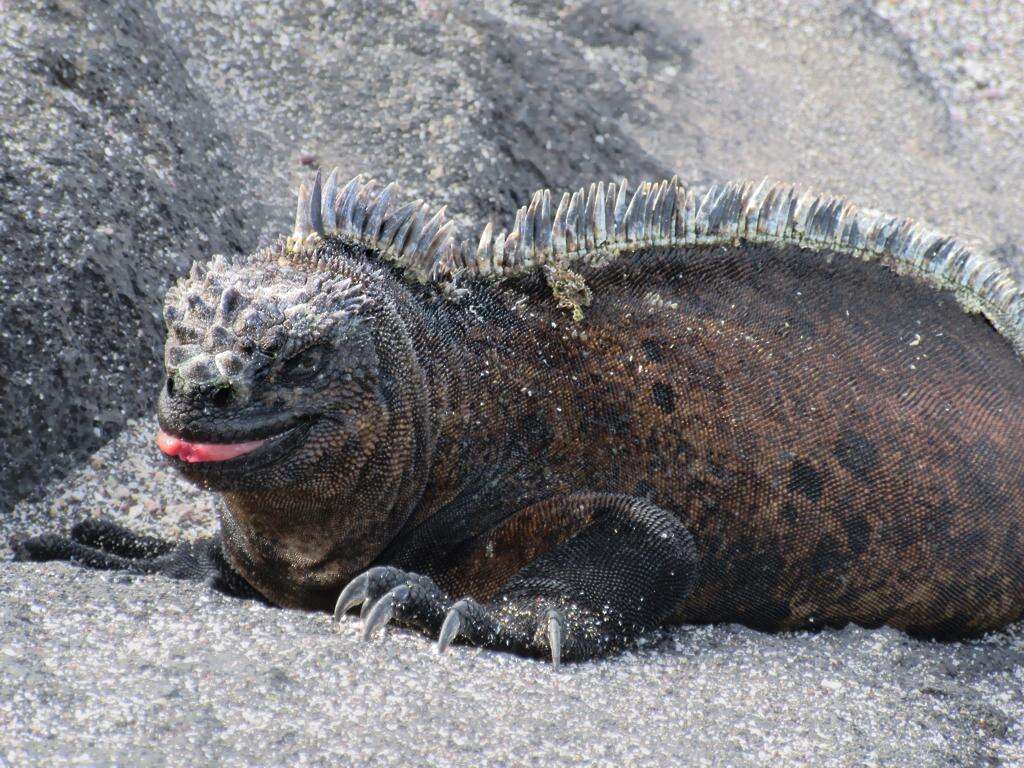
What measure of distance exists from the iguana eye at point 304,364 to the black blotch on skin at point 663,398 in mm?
921

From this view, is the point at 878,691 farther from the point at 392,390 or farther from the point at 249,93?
the point at 249,93

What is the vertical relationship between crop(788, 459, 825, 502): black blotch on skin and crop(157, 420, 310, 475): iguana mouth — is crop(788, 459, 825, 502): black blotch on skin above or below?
above

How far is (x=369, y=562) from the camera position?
126 inches

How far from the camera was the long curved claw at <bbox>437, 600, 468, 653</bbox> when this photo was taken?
105 inches

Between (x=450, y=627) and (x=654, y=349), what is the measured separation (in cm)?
101

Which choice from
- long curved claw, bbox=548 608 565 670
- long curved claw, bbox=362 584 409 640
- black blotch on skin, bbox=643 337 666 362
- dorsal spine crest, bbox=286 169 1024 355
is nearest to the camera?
long curved claw, bbox=362 584 409 640

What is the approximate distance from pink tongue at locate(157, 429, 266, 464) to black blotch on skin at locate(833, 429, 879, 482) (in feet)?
5.27

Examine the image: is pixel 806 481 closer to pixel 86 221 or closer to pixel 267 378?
pixel 267 378

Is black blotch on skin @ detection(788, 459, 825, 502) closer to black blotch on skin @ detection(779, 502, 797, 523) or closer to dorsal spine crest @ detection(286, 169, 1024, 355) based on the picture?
black blotch on skin @ detection(779, 502, 797, 523)

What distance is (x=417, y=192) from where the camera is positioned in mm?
4824

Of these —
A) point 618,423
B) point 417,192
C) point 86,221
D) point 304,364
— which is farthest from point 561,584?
point 417,192

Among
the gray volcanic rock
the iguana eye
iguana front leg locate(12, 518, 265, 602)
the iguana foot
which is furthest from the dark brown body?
the gray volcanic rock

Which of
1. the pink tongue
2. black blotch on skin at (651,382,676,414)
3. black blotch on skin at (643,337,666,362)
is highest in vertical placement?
black blotch on skin at (643,337,666,362)

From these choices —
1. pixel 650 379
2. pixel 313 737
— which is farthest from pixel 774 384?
pixel 313 737
